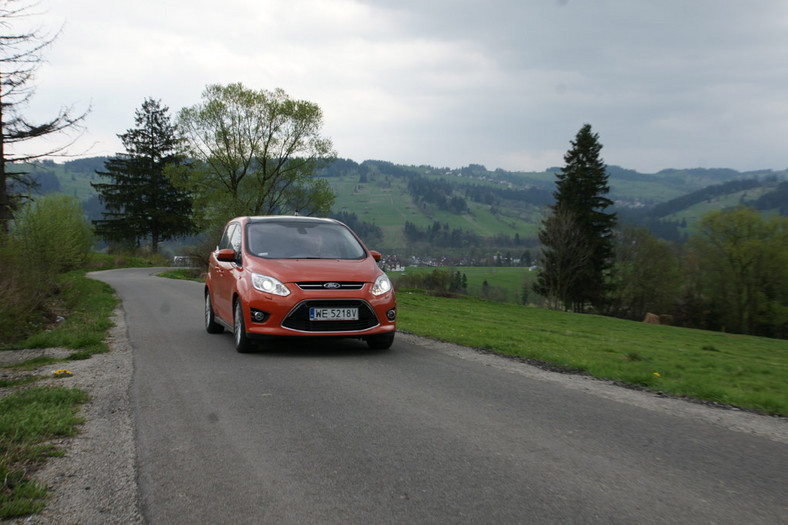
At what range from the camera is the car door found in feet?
29.8

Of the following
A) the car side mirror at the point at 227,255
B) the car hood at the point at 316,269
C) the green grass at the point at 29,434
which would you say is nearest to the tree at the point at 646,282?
the car hood at the point at 316,269

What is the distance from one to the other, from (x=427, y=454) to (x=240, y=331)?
490cm

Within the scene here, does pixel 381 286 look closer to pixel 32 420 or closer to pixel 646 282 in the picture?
pixel 32 420

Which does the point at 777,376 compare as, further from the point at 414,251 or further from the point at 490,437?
the point at 414,251

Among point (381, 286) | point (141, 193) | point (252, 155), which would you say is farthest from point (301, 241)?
point (141, 193)

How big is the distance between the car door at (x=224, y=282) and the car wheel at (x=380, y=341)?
2.18 metres

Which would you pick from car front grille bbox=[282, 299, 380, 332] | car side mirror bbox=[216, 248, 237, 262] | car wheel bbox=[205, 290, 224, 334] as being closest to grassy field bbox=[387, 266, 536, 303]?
car wheel bbox=[205, 290, 224, 334]

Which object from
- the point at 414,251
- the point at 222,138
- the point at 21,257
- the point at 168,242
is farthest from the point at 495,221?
the point at 21,257

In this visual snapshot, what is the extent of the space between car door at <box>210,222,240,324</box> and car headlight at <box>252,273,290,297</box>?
89 centimetres

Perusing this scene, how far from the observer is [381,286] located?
836 cm

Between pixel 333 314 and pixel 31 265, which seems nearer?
pixel 333 314

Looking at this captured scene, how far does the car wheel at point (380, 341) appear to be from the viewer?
849 centimetres

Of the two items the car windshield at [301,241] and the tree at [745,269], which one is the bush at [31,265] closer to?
the car windshield at [301,241]

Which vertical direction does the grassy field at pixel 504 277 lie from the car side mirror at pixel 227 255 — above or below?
below
